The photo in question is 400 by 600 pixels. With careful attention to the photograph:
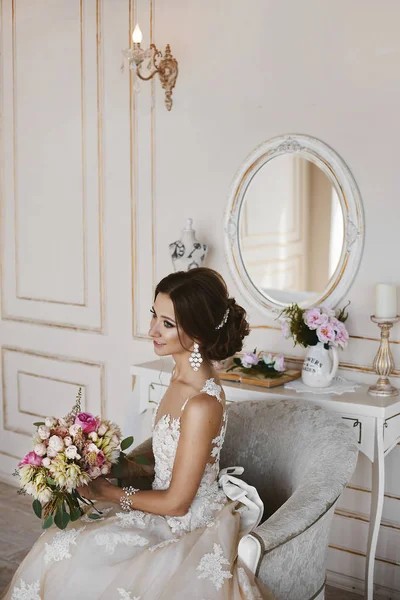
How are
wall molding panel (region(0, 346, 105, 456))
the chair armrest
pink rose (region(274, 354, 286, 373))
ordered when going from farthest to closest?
1. wall molding panel (region(0, 346, 105, 456))
2. pink rose (region(274, 354, 286, 373))
3. the chair armrest

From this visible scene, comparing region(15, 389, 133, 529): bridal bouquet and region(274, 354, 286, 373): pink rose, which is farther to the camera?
region(274, 354, 286, 373): pink rose

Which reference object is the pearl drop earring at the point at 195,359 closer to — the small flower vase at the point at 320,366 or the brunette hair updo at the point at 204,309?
the brunette hair updo at the point at 204,309

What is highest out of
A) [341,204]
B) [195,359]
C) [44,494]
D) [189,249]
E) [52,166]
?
[52,166]

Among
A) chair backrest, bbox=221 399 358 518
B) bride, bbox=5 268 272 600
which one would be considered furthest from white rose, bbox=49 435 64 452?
chair backrest, bbox=221 399 358 518

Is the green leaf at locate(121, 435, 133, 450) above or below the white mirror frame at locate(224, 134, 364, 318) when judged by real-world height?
below

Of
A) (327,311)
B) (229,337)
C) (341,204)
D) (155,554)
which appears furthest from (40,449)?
(341,204)

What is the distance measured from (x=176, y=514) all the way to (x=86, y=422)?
1.23 feet

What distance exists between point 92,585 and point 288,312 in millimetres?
1483

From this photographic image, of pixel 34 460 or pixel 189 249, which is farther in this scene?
pixel 189 249

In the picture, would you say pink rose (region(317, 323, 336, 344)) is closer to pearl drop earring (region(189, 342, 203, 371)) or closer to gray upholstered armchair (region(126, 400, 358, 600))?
gray upholstered armchair (region(126, 400, 358, 600))

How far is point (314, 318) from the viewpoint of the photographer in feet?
9.31

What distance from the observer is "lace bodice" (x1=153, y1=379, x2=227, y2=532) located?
207 cm

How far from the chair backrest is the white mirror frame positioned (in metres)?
0.65

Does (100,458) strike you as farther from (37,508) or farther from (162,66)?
(162,66)
